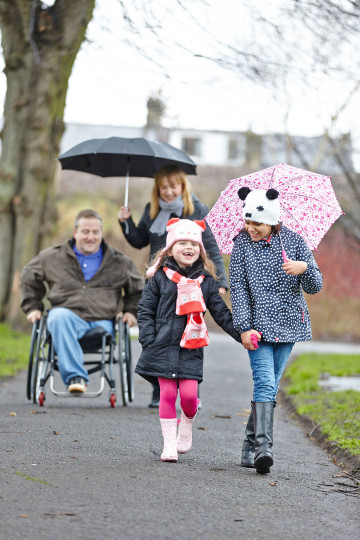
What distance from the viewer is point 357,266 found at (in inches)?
1208

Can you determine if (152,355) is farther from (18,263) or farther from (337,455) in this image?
(18,263)

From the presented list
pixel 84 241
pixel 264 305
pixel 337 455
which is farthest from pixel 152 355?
pixel 84 241

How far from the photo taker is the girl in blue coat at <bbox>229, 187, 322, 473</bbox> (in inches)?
214

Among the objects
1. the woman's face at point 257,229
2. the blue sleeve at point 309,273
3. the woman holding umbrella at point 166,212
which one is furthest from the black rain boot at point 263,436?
the woman holding umbrella at point 166,212

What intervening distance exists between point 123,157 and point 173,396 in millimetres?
3438

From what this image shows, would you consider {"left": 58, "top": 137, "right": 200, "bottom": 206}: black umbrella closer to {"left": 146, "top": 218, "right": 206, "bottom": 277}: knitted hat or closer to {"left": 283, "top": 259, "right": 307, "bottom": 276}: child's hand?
{"left": 146, "top": 218, "right": 206, "bottom": 277}: knitted hat

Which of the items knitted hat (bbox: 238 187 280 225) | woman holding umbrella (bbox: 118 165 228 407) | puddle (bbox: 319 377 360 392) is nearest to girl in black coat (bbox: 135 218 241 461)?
knitted hat (bbox: 238 187 280 225)

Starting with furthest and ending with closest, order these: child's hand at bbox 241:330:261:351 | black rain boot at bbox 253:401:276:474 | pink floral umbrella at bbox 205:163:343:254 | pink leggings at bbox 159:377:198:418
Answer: pink floral umbrella at bbox 205:163:343:254
pink leggings at bbox 159:377:198:418
child's hand at bbox 241:330:261:351
black rain boot at bbox 253:401:276:474

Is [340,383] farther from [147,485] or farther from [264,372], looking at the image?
[147,485]

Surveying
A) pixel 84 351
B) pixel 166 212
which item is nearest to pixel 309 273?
pixel 166 212

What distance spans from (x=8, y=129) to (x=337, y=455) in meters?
10.1

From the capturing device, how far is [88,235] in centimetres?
828

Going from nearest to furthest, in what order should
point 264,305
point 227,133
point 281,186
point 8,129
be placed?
point 264,305 → point 281,186 → point 8,129 → point 227,133

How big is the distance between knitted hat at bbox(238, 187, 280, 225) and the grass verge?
1.65 meters
